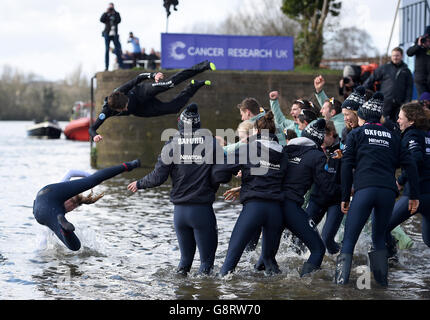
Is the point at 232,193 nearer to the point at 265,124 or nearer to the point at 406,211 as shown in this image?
the point at 265,124

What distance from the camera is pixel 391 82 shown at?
15.3m

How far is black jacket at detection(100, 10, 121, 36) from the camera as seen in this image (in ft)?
73.0

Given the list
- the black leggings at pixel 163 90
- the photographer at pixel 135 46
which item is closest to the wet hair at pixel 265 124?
the black leggings at pixel 163 90

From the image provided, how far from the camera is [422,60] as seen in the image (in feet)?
52.0

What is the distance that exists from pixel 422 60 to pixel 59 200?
971 centimetres

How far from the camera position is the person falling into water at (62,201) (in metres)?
9.01

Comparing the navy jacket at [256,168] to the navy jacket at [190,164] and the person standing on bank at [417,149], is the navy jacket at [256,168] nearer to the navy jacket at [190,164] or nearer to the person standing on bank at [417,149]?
the navy jacket at [190,164]

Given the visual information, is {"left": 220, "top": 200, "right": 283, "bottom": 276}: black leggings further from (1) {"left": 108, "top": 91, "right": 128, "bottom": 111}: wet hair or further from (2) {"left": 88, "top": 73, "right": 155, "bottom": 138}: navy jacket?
(2) {"left": 88, "top": 73, "right": 155, "bottom": 138}: navy jacket

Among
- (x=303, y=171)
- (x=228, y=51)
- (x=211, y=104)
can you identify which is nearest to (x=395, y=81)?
(x=303, y=171)

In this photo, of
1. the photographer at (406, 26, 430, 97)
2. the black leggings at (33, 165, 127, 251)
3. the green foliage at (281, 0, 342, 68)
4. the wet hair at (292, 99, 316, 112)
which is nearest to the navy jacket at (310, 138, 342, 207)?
the wet hair at (292, 99, 316, 112)

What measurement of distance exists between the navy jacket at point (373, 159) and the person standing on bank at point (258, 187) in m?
0.73

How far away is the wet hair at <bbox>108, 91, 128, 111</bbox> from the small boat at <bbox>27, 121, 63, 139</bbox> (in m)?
50.3
